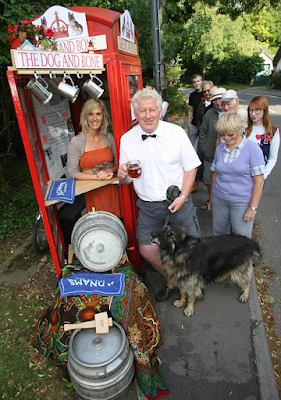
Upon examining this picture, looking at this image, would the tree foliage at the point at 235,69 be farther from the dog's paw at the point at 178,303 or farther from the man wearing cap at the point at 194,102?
the dog's paw at the point at 178,303

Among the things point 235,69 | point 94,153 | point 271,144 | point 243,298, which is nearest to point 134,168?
point 94,153

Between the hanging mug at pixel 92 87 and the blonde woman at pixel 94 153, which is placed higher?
the hanging mug at pixel 92 87

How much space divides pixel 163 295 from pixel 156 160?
70.1 inches

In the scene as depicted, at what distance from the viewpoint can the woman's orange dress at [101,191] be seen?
305 cm

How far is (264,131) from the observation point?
3.33m

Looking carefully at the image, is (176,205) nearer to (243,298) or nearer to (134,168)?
(134,168)

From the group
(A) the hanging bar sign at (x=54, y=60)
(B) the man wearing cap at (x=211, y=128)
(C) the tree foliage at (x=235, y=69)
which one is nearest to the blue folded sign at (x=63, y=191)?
(A) the hanging bar sign at (x=54, y=60)

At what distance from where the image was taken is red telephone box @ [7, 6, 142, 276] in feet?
7.57

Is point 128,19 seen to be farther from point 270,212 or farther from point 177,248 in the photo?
point 270,212

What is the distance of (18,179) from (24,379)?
230 inches

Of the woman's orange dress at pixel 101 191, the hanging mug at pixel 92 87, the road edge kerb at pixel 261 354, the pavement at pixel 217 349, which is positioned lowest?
the pavement at pixel 217 349

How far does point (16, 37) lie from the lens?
2.41m

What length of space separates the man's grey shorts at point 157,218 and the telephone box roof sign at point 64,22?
5.77ft

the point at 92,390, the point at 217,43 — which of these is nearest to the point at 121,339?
the point at 92,390
